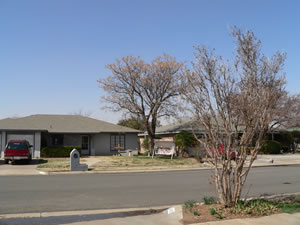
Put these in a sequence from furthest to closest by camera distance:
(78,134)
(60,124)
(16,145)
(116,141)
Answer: (116,141), (60,124), (78,134), (16,145)

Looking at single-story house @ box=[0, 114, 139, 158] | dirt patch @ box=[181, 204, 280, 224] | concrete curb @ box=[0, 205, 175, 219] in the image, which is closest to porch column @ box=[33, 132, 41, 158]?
single-story house @ box=[0, 114, 139, 158]

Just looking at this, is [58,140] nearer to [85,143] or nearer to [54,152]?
[85,143]

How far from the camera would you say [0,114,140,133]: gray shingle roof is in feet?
98.7

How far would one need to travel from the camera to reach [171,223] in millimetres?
7242

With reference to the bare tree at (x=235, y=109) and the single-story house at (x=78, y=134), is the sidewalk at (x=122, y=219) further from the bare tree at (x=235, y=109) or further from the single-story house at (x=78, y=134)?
the single-story house at (x=78, y=134)

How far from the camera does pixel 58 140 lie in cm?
3331

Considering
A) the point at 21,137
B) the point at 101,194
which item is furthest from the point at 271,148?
the point at 101,194

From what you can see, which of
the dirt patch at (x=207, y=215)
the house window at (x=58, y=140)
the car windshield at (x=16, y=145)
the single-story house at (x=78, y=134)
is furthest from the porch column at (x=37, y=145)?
the dirt patch at (x=207, y=215)

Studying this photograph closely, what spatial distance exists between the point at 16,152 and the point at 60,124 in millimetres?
10632

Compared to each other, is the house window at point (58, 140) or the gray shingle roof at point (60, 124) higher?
the gray shingle roof at point (60, 124)

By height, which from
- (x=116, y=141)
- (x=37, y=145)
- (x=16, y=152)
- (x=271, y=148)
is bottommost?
(x=271, y=148)

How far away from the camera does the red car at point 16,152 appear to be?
23500mm

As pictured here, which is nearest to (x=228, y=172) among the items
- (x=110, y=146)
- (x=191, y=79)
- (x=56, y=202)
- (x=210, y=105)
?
(x=210, y=105)

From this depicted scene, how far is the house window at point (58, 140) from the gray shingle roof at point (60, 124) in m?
1.03
